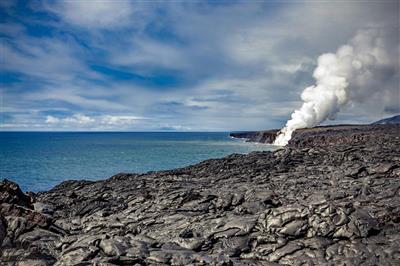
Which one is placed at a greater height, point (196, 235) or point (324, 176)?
point (324, 176)

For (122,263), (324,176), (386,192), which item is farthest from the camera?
(324,176)

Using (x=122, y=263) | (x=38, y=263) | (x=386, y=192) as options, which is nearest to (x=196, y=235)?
(x=122, y=263)

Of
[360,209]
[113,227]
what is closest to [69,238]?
[113,227]

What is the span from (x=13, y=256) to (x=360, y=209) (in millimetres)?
19298

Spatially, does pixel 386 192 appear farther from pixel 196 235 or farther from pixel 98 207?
pixel 98 207

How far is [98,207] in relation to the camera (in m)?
26.0

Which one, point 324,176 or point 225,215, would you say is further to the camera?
point 324,176

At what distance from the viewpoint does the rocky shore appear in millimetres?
16281

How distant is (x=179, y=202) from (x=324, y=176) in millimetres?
13349

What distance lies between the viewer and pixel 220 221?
2009 cm

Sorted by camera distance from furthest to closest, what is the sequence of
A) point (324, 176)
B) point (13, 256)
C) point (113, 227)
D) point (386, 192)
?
point (324, 176), point (386, 192), point (113, 227), point (13, 256)

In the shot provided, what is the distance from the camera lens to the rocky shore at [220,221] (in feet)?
53.4

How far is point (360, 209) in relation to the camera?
66.5 feet

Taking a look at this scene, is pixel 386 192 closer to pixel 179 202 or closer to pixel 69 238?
pixel 179 202
